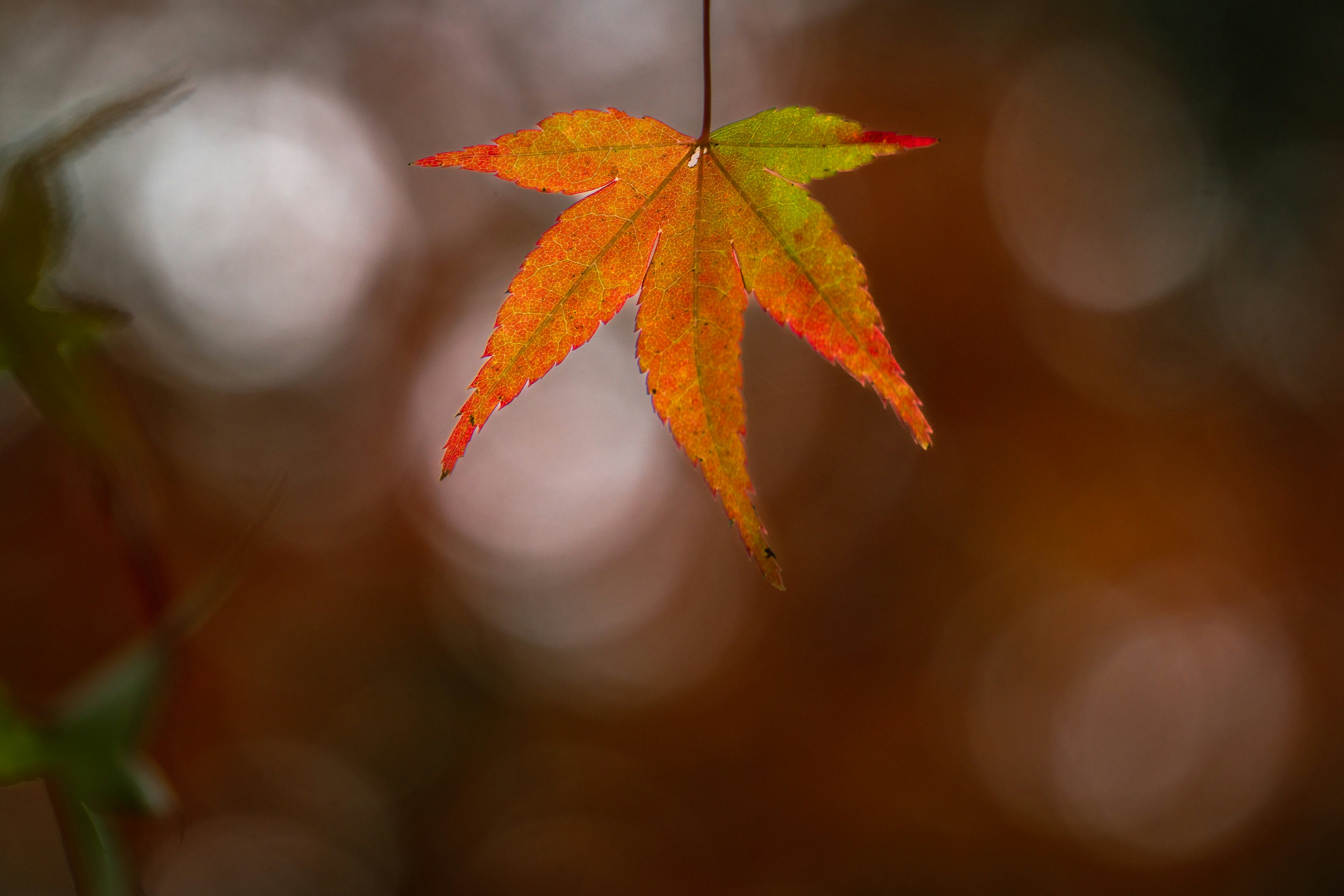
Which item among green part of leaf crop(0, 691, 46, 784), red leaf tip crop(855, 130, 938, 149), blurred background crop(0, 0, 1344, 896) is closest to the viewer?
green part of leaf crop(0, 691, 46, 784)

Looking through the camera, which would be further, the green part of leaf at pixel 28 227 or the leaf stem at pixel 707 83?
the leaf stem at pixel 707 83

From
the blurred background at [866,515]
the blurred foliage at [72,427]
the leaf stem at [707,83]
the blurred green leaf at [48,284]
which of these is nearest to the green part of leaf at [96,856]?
the blurred foliage at [72,427]

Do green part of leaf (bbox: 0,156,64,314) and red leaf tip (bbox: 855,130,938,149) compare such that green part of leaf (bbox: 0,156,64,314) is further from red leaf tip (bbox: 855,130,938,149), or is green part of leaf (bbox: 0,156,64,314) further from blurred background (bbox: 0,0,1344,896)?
blurred background (bbox: 0,0,1344,896)

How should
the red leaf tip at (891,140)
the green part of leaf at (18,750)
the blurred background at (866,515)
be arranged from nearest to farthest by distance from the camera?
the green part of leaf at (18,750), the red leaf tip at (891,140), the blurred background at (866,515)

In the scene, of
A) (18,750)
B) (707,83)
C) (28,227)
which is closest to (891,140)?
(707,83)

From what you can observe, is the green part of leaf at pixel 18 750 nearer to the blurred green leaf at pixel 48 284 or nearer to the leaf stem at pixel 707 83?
the blurred green leaf at pixel 48 284

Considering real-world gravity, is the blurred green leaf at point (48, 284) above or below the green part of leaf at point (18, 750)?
above

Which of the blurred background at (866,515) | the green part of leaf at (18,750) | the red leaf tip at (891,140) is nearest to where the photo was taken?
the green part of leaf at (18,750)

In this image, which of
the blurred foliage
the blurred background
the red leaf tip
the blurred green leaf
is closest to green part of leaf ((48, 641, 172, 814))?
the blurred foliage
